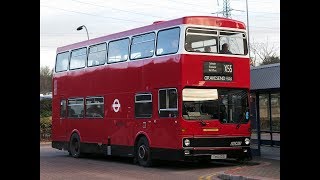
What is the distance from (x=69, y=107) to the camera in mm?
20656

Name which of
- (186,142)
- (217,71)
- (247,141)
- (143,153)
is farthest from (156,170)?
(217,71)

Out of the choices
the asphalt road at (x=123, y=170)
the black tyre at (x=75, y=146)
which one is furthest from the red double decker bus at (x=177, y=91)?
the black tyre at (x=75, y=146)

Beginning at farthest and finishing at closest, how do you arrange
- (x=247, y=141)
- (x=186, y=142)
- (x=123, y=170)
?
(x=247, y=141) < (x=123, y=170) < (x=186, y=142)

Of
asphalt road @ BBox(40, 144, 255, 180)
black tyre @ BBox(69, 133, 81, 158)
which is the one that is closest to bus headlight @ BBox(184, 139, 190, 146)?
asphalt road @ BBox(40, 144, 255, 180)

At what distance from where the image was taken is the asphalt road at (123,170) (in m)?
13.6

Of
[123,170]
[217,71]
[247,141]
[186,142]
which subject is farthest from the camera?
[247,141]

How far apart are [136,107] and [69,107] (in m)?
5.09

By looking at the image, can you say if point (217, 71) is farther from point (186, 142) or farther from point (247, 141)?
point (247, 141)

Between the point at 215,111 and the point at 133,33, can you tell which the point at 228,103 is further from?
the point at 133,33

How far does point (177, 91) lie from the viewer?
1445cm

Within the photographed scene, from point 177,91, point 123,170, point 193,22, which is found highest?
point 193,22

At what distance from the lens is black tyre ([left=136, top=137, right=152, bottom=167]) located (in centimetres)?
1573

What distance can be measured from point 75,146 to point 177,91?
7.42m
